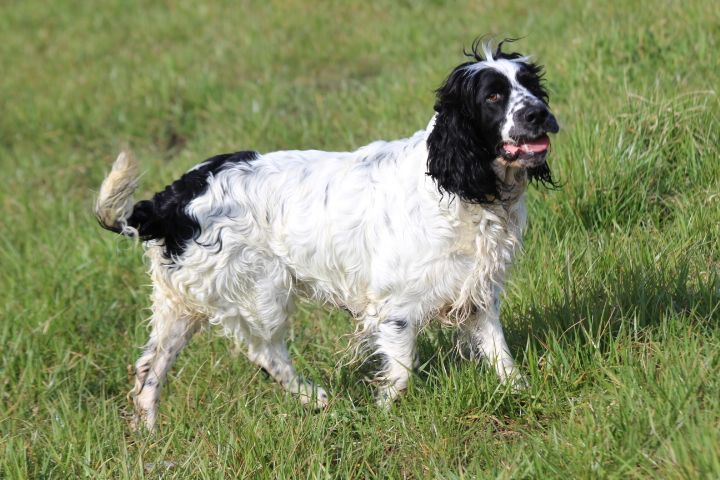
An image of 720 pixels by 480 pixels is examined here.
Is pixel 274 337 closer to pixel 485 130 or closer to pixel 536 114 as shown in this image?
pixel 485 130

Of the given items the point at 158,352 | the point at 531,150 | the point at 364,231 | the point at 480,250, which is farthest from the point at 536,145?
the point at 158,352

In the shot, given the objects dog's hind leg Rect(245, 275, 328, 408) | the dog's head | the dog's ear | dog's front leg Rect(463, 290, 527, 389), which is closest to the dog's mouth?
the dog's head

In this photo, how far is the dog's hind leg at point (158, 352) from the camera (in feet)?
14.3

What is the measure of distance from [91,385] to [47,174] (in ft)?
11.9

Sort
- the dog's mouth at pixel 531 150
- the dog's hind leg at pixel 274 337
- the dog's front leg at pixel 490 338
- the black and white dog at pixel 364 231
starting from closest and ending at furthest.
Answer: the dog's mouth at pixel 531 150 → the black and white dog at pixel 364 231 → the dog's front leg at pixel 490 338 → the dog's hind leg at pixel 274 337

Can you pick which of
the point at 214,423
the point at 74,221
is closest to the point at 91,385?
the point at 214,423

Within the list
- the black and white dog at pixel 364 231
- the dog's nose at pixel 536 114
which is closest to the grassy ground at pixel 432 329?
the black and white dog at pixel 364 231

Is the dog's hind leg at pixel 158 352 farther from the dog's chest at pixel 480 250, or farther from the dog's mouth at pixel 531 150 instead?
the dog's mouth at pixel 531 150

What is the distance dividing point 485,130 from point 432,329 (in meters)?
1.20

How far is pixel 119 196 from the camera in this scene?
13.2ft

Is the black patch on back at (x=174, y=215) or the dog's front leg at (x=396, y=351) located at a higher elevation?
the black patch on back at (x=174, y=215)

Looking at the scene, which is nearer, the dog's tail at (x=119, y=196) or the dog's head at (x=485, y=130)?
the dog's head at (x=485, y=130)

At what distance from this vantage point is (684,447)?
272cm

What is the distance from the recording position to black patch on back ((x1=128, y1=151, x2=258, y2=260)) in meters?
4.12
